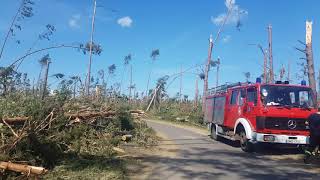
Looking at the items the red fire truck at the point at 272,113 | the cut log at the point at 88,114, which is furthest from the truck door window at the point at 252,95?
the cut log at the point at 88,114

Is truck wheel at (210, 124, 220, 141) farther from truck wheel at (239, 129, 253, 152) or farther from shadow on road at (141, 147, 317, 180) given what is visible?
shadow on road at (141, 147, 317, 180)

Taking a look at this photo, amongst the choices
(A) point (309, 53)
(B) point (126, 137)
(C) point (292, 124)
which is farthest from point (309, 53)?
(B) point (126, 137)

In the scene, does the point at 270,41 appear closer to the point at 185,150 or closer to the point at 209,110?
the point at 209,110

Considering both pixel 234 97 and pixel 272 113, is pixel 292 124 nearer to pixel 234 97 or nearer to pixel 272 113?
pixel 272 113

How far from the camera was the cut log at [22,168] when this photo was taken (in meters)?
9.38

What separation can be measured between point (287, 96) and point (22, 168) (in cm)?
1065

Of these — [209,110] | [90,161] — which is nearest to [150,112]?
[209,110]

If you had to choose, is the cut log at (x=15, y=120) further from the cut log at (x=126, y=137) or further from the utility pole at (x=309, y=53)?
the utility pole at (x=309, y=53)

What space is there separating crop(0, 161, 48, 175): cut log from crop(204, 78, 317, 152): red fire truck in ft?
30.0

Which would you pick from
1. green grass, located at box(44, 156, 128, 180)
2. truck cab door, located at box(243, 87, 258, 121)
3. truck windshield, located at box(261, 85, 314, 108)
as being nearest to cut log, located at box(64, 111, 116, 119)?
green grass, located at box(44, 156, 128, 180)

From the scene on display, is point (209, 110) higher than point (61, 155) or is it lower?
higher

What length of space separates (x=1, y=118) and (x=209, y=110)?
1367 cm

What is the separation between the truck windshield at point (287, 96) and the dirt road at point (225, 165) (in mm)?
1870

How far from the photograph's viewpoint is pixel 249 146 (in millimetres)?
17469
